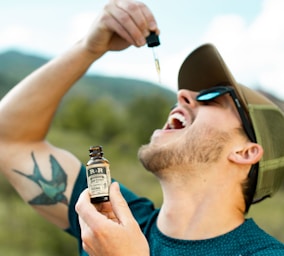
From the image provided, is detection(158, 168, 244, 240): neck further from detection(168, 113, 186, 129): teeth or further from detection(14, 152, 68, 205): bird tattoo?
detection(14, 152, 68, 205): bird tattoo

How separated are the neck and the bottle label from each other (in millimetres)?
574

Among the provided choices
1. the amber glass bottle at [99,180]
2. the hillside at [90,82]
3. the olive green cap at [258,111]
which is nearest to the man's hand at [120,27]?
the olive green cap at [258,111]

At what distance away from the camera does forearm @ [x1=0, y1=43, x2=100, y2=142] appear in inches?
95.2

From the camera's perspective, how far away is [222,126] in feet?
7.13

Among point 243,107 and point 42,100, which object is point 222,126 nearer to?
point 243,107

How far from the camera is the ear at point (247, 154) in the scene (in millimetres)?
2145

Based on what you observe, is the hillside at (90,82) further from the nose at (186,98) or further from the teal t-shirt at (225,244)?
the teal t-shirt at (225,244)

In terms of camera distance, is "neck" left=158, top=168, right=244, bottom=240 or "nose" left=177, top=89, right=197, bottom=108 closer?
"neck" left=158, top=168, right=244, bottom=240

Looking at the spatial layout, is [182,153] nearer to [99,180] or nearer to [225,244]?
[225,244]

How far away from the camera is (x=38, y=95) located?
2.43m

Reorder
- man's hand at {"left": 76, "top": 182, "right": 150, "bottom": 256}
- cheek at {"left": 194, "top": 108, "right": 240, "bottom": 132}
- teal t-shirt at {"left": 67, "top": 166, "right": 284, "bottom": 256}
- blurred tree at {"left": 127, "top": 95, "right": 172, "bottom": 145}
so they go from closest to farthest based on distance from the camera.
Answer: man's hand at {"left": 76, "top": 182, "right": 150, "bottom": 256}, teal t-shirt at {"left": 67, "top": 166, "right": 284, "bottom": 256}, cheek at {"left": 194, "top": 108, "right": 240, "bottom": 132}, blurred tree at {"left": 127, "top": 95, "right": 172, "bottom": 145}

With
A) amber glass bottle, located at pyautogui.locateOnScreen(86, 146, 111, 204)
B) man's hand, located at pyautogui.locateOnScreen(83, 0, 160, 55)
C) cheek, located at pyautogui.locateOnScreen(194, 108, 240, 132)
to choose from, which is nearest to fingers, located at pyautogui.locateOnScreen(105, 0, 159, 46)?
man's hand, located at pyautogui.locateOnScreen(83, 0, 160, 55)

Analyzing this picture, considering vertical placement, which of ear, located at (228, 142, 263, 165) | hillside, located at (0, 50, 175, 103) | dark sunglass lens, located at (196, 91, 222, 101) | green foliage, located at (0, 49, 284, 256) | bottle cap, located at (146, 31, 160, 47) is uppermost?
bottle cap, located at (146, 31, 160, 47)

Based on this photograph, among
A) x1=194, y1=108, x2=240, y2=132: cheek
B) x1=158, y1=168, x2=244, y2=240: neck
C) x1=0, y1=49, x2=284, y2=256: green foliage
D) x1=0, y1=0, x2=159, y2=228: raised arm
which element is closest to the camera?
x1=158, y1=168, x2=244, y2=240: neck
